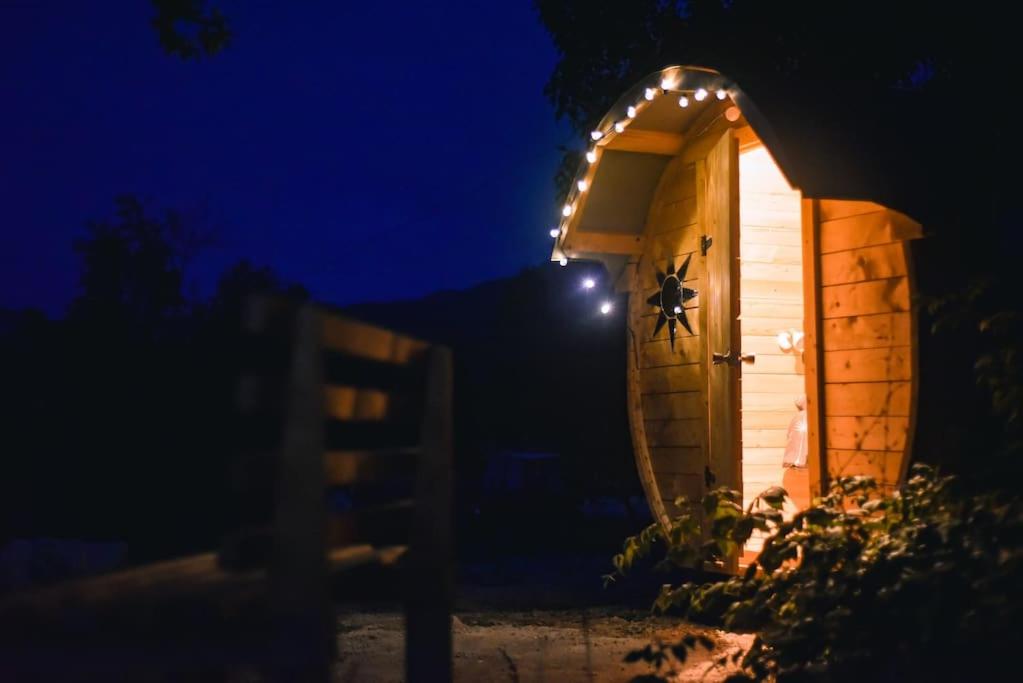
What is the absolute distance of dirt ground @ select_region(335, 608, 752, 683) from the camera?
611cm

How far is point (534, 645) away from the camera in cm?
704

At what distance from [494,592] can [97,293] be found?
20.4 m

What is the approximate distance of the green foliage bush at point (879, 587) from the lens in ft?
13.5

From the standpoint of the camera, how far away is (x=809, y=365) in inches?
256

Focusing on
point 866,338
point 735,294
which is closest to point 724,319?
point 735,294

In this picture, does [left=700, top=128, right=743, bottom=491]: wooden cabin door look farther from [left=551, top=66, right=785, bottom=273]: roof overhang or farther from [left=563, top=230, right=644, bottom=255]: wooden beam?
[left=563, top=230, right=644, bottom=255]: wooden beam

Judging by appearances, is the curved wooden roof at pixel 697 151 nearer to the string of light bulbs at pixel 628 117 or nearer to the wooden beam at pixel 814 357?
the string of light bulbs at pixel 628 117

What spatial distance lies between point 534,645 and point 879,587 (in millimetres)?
3002

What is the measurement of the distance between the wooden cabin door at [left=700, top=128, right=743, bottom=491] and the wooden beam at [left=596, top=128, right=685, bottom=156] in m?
0.52

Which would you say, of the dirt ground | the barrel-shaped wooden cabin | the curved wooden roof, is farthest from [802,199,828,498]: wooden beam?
the dirt ground

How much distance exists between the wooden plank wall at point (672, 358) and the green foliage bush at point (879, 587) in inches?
83.0

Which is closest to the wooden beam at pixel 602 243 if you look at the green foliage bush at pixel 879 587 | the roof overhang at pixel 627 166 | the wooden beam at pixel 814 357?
the roof overhang at pixel 627 166

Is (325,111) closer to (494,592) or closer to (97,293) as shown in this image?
(97,293)

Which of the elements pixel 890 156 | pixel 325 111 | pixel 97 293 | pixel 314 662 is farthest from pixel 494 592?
pixel 325 111
